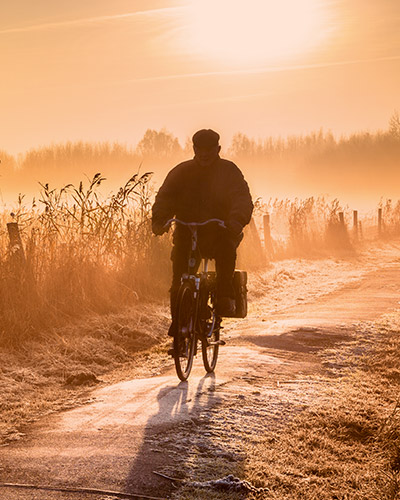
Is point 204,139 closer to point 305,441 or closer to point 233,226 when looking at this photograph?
point 233,226

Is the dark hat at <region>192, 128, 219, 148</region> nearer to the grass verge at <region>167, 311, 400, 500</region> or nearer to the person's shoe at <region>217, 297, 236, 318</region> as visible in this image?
the person's shoe at <region>217, 297, 236, 318</region>

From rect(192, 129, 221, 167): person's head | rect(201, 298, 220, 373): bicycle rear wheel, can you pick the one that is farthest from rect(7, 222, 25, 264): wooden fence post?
rect(192, 129, 221, 167): person's head

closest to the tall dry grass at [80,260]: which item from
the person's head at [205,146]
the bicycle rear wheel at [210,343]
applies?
the bicycle rear wheel at [210,343]

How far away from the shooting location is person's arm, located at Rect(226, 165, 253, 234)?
20.2 feet

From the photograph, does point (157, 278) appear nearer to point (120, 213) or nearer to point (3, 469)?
point (120, 213)

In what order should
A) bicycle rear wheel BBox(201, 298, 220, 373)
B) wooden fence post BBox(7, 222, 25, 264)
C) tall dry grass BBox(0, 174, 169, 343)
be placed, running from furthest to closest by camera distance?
wooden fence post BBox(7, 222, 25, 264) → tall dry grass BBox(0, 174, 169, 343) → bicycle rear wheel BBox(201, 298, 220, 373)

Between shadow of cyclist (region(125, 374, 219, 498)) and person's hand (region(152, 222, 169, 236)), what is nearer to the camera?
shadow of cyclist (region(125, 374, 219, 498))

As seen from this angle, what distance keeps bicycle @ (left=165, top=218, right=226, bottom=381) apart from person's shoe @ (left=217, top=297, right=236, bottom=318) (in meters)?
0.07

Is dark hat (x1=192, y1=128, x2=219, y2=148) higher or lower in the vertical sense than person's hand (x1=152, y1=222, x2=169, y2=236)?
higher

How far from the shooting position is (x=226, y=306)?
6.70m

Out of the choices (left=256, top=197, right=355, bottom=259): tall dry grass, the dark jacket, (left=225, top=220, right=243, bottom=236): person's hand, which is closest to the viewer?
(left=225, top=220, right=243, bottom=236): person's hand

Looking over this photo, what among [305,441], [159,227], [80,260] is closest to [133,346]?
[80,260]

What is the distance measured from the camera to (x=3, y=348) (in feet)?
26.2

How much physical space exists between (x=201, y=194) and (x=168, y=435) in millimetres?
2256
